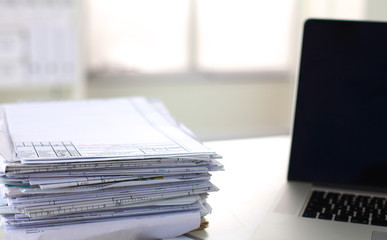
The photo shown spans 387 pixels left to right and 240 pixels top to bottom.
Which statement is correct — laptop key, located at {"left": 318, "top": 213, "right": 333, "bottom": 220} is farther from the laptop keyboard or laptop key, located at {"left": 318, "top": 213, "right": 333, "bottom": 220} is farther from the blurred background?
the blurred background

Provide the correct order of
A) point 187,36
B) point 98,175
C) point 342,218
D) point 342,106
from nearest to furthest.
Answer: point 98,175 < point 342,218 < point 342,106 < point 187,36

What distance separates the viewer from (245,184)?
3.06ft

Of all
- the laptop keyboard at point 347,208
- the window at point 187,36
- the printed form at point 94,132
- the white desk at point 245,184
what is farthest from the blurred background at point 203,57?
the laptop keyboard at point 347,208

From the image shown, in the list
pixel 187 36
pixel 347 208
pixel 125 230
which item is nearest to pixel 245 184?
pixel 347 208

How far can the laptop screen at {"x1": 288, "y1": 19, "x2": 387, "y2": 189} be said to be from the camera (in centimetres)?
90

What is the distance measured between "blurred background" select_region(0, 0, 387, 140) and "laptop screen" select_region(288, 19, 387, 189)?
7.33 ft

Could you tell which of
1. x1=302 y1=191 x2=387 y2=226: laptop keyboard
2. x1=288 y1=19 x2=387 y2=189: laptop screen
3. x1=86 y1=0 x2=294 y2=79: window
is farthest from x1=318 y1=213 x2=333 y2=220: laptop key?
x1=86 y1=0 x2=294 y2=79: window

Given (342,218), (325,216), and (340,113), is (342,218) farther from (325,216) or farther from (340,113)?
(340,113)

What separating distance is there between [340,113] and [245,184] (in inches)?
8.0

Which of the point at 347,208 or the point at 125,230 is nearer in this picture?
the point at 125,230

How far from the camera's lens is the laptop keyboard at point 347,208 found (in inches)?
29.2

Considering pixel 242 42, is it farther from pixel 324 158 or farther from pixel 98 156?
pixel 98 156

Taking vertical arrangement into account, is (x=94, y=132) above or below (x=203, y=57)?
above

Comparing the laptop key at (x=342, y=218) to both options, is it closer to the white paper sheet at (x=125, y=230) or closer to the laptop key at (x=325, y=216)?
the laptop key at (x=325, y=216)
